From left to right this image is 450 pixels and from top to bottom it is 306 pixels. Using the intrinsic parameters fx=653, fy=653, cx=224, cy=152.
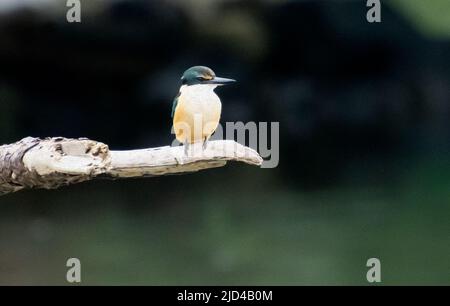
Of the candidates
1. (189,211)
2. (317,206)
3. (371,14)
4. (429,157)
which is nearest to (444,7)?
(371,14)

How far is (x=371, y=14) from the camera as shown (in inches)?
103

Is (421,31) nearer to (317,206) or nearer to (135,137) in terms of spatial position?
(317,206)

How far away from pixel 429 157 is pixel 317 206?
50 cm

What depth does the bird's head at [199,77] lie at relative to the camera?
2508mm

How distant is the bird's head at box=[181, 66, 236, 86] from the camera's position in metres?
2.51

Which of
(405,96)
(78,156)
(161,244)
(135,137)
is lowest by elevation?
(161,244)
